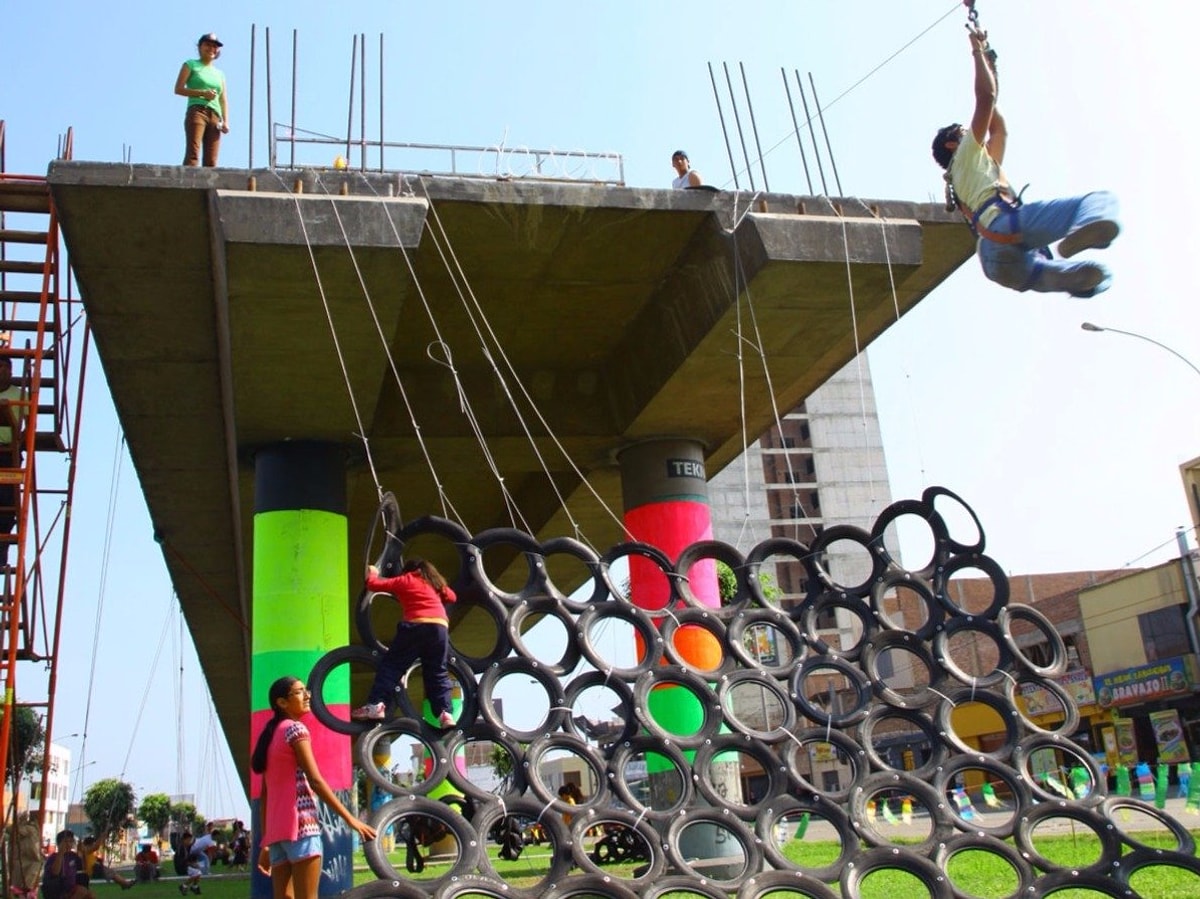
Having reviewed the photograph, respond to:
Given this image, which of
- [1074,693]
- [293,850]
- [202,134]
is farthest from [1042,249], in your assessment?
[1074,693]

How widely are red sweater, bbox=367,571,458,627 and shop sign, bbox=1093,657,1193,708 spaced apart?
30.6 m

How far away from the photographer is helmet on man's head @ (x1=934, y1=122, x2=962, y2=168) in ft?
29.0

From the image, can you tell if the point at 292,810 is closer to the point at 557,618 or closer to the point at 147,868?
the point at 557,618

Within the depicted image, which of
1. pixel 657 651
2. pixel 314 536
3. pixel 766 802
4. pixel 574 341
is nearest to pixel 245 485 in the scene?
pixel 314 536

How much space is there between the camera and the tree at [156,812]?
336ft

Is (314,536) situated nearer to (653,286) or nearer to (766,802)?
(653,286)

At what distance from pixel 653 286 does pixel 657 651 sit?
5.73 metres

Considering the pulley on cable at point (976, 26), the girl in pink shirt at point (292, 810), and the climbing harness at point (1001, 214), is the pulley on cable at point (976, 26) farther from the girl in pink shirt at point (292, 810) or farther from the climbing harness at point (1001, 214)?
the girl in pink shirt at point (292, 810)

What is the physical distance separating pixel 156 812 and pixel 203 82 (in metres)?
104

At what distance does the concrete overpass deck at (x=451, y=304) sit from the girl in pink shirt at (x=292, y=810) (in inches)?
210

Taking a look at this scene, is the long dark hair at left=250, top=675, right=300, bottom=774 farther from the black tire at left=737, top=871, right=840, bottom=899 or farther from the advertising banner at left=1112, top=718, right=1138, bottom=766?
the advertising banner at left=1112, top=718, right=1138, bottom=766

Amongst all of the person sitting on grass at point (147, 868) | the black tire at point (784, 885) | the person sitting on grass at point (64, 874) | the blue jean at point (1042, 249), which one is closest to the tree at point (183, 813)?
the person sitting on grass at point (147, 868)

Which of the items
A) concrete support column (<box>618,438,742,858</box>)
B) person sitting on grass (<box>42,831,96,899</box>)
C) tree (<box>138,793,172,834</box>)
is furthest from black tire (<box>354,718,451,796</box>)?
tree (<box>138,793,172,834</box>)

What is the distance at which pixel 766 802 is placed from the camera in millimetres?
8094
